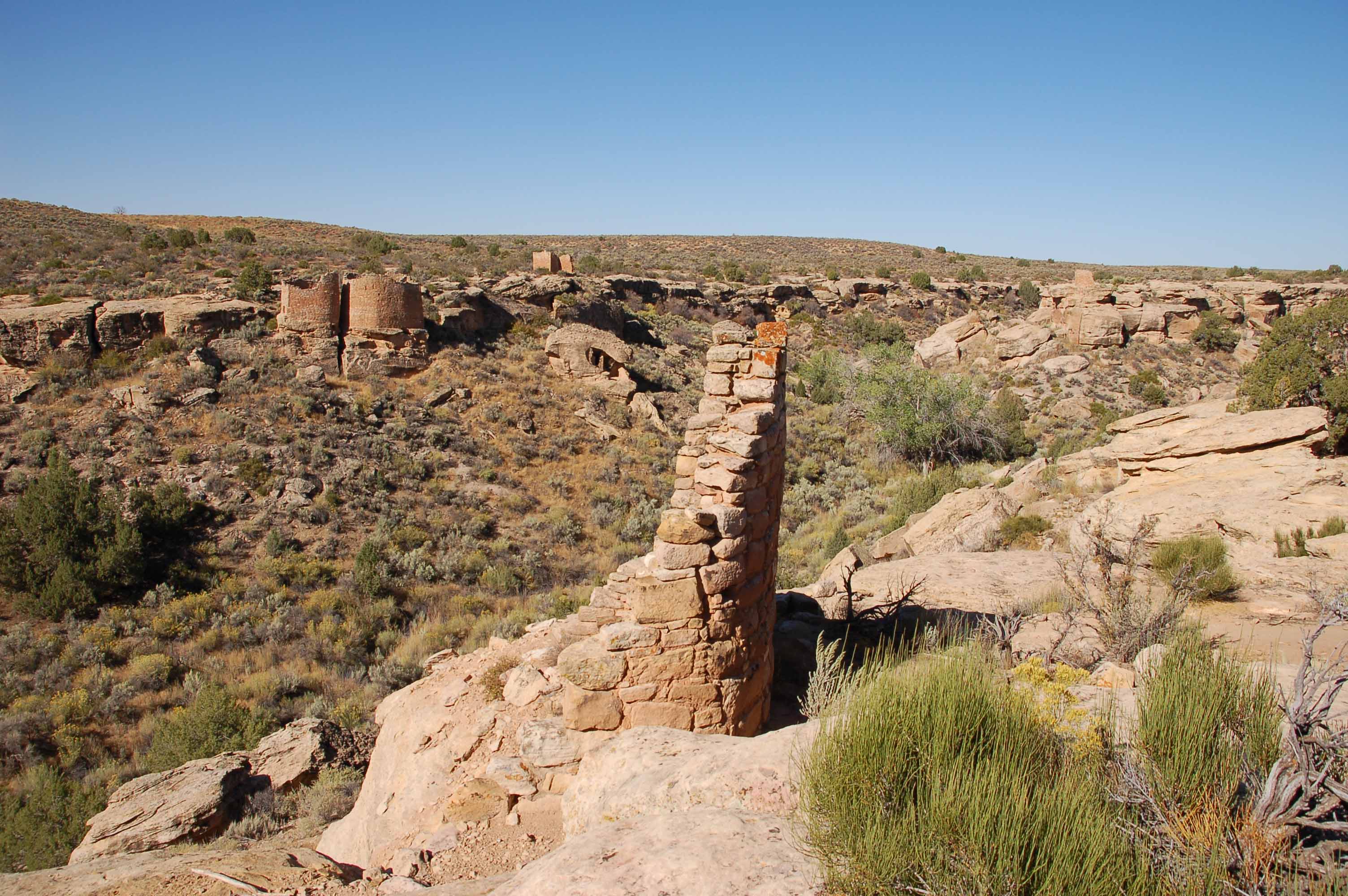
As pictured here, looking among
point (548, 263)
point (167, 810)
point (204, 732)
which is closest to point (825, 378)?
point (548, 263)

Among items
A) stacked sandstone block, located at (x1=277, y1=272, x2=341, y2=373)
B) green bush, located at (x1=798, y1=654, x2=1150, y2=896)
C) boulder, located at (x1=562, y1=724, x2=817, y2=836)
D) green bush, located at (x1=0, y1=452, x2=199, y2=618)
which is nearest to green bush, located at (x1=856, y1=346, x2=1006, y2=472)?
stacked sandstone block, located at (x1=277, y1=272, x2=341, y2=373)

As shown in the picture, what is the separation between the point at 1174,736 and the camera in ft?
10.00

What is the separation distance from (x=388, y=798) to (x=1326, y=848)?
19.5 ft

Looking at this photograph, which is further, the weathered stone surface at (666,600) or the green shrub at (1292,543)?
the green shrub at (1292,543)

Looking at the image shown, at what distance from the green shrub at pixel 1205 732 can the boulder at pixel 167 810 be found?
322 inches

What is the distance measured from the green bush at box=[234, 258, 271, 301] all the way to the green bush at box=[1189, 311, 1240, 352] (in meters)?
37.9

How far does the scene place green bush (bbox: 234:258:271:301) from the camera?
22281 millimetres

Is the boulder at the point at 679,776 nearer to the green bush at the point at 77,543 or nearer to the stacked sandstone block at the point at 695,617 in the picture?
the stacked sandstone block at the point at 695,617

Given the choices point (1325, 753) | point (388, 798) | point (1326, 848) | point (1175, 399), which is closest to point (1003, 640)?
point (1325, 753)

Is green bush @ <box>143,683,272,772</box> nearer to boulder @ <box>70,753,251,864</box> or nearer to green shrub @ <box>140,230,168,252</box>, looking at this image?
boulder @ <box>70,753,251,864</box>

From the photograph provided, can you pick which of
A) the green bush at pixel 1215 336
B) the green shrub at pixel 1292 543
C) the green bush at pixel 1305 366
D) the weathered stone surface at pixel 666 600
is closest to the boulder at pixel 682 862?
the weathered stone surface at pixel 666 600

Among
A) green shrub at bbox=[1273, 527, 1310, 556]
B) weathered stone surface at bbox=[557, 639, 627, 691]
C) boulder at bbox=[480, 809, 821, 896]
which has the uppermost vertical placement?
green shrub at bbox=[1273, 527, 1310, 556]

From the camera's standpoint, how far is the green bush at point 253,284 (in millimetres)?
22281

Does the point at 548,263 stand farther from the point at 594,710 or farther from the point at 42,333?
the point at 594,710
